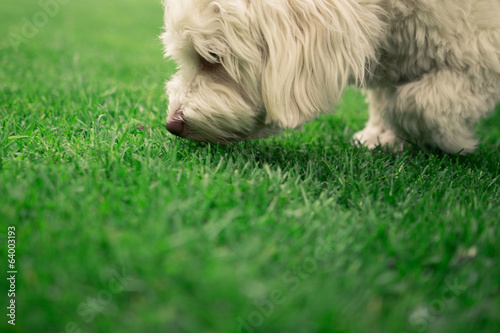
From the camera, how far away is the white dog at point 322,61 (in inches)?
75.7

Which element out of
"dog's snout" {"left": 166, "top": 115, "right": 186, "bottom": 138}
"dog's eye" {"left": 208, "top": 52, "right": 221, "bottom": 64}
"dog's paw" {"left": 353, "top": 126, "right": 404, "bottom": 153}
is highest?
"dog's eye" {"left": 208, "top": 52, "right": 221, "bottom": 64}

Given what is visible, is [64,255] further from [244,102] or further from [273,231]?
[244,102]

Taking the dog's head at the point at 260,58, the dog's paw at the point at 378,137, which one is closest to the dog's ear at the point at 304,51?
the dog's head at the point at 260,58

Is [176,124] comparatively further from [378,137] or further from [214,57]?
[378,137]

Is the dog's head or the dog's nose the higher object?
the dog's head

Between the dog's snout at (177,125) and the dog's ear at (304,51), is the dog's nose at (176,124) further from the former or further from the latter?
the dog's ear at (304,51)

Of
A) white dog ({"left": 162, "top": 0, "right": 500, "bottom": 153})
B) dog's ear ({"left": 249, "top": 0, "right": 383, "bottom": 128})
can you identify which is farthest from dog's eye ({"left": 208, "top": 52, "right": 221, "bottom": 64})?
dog's ear ({"left": 249, "top": 0, "right": 383, "bottom": 128})

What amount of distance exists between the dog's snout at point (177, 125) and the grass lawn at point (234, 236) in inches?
3.0

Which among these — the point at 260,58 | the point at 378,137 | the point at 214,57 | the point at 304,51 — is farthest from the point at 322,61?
the point at 378,137

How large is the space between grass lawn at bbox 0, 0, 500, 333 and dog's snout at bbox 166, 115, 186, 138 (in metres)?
0.08

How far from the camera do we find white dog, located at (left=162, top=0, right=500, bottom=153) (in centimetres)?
192

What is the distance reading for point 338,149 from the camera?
2498 millimetres

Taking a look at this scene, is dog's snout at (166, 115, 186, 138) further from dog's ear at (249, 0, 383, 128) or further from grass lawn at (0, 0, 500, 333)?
dog's ear at (249, 0, 383, 128)

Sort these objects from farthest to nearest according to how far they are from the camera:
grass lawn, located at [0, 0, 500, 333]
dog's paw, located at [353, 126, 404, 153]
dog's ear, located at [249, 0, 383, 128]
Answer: dog's paw, located at [353, 126, 404, 153]
dog's ear, located at [249, 0, 383, 128]
grass lawn, located at [0, 0, 500, 333]
